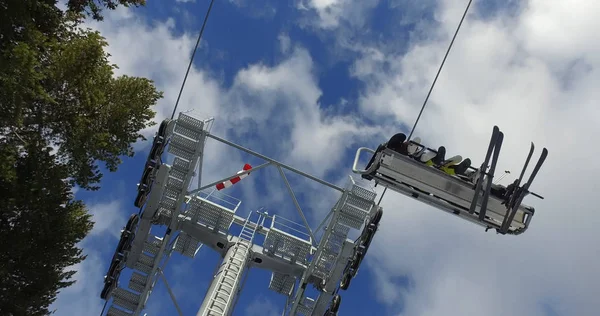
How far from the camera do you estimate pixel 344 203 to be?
15.2 metres

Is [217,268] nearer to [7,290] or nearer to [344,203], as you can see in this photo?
[344,203]

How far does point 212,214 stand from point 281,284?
4024 millimetres

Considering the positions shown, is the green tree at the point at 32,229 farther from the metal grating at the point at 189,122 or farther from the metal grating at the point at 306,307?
the metal grating at the point at 306,307

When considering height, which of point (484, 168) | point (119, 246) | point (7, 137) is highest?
point (484, 168)

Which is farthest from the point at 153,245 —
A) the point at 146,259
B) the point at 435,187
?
the point at 435,187

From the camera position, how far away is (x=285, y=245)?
1762 cm

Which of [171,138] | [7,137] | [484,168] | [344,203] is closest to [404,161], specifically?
[484,168]

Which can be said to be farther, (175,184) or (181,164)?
(175,184)

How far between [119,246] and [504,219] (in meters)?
12.0

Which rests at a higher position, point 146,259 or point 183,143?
point 183,143

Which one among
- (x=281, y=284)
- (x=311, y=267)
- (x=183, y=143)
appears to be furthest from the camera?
(x=281, y=284)

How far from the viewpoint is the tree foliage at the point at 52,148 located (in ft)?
52.0

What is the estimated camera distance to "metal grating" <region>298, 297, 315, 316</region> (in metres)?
16.6

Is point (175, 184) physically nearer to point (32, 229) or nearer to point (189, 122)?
point (189, 122)
